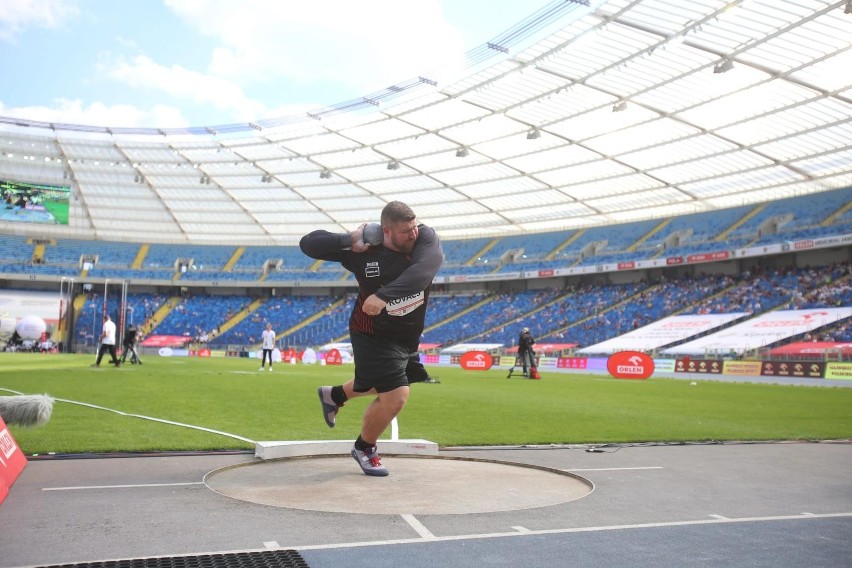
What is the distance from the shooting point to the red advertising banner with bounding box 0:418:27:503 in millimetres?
4711

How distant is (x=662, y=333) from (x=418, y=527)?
143 ft

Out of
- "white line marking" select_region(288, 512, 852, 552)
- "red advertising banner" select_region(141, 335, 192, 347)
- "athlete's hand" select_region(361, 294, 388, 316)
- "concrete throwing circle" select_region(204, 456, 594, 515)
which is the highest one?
"athlete's hand" select_region(361, 294, 388, 316)

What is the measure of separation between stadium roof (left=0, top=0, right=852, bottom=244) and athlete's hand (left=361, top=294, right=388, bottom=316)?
27410 mm

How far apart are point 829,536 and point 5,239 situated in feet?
254

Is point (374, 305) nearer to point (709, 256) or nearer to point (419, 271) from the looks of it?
point (419, 271)

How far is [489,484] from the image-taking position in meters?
5.59

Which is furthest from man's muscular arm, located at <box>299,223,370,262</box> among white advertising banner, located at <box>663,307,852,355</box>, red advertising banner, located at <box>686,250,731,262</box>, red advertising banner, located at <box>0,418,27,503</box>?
red advertising banner, located at <box>686,250,731,262</box>

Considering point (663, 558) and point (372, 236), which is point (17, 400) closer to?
point (372, 236)

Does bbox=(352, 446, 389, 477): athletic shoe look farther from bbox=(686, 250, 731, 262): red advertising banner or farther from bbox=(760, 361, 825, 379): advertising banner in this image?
bbox=(686, 250, 731, 262): red advertising banner

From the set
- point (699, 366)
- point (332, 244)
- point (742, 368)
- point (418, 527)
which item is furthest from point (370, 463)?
point (699, 366)

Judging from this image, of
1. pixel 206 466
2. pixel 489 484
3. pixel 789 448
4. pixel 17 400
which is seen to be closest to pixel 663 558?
pixel 489 484

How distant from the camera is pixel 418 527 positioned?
4.07 m

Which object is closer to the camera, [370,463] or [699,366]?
[370,463]

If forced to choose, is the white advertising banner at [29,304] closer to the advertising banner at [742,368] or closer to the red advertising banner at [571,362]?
the red advertising banner at [571,362]
